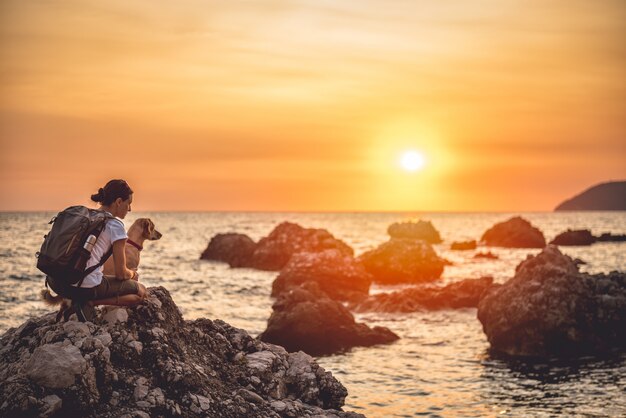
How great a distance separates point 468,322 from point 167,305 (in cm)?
2517

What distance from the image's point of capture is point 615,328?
2620 cm

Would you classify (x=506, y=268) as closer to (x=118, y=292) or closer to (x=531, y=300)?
(x=531, y=300)

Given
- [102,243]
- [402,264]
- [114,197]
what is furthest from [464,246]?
[102,243]

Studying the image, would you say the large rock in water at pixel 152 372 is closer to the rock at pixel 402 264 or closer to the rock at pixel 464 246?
the rock at pixel 402 264

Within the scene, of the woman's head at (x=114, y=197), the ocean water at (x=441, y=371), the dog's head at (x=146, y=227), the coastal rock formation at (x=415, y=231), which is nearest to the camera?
the woman's head at (x=114, y=197)

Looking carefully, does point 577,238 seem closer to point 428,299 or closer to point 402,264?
point 402,264

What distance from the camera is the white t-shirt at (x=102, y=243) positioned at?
1007 centimetres

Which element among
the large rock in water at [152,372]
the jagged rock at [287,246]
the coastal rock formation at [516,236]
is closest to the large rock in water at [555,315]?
the large rock in water at [152,372]

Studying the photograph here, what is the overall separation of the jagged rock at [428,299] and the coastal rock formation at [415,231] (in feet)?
249

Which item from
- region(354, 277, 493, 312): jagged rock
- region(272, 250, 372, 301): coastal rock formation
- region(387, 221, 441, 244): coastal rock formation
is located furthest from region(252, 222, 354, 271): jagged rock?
region(387, 221, 441, 244): coastal rock formation

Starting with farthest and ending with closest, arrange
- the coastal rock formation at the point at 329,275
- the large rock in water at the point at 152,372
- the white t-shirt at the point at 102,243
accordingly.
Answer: the coastal rock formation at the point at 329,275
the white t-shirt at the point at 102,243
the large rock in water at the point at 152,372

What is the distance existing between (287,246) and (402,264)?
17.0 m

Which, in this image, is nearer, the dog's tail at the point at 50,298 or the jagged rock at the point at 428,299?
the dog's tail at the point at 50,298

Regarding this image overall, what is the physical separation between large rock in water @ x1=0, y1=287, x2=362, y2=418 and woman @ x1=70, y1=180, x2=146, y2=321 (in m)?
0.26
